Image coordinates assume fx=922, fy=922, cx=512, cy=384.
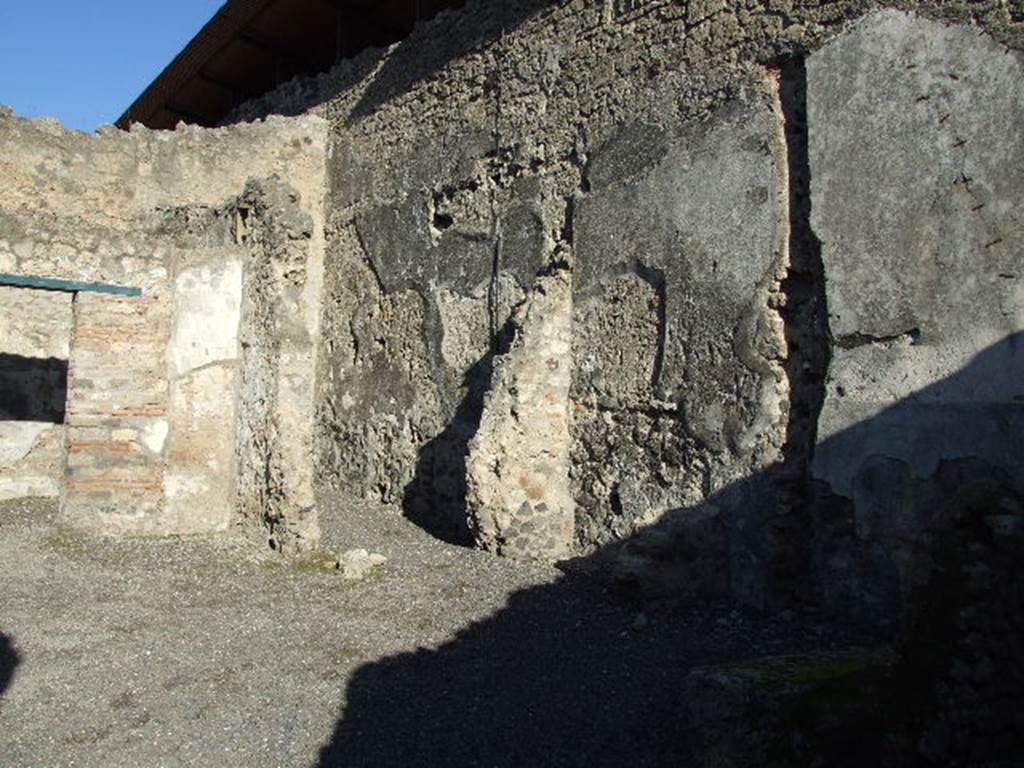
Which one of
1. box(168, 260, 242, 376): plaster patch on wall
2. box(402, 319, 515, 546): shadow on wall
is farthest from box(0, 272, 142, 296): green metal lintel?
box(402, 319, 515, 546): shadow on wall

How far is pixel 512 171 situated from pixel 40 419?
3.93m

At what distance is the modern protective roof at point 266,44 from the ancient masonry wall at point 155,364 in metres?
2.91

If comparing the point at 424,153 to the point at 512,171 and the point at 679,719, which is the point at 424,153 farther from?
the point at 679,719

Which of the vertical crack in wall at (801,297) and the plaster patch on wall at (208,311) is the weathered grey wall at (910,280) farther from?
the plaster patch on wall at (208,311)

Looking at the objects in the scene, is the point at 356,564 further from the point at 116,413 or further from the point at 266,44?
the point at 266,44

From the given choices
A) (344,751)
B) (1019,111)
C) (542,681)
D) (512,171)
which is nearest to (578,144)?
(512,171)

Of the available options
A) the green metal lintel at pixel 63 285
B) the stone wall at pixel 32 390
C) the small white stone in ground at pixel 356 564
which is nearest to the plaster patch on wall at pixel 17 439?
the stone wall at pixel 32 390

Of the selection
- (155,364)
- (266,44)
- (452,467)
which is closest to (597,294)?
(452,467)

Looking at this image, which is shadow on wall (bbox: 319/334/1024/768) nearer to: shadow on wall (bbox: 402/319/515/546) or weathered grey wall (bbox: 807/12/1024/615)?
weathered grey wall (bbox: 807/12/1024/615)

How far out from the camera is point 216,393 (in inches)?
229

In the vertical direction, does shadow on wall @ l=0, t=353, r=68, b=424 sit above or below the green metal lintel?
below

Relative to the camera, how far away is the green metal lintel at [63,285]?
5562 millimetres

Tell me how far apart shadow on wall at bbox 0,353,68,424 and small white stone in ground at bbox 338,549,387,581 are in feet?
10.2

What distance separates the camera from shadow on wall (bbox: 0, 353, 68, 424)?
21.9ft
